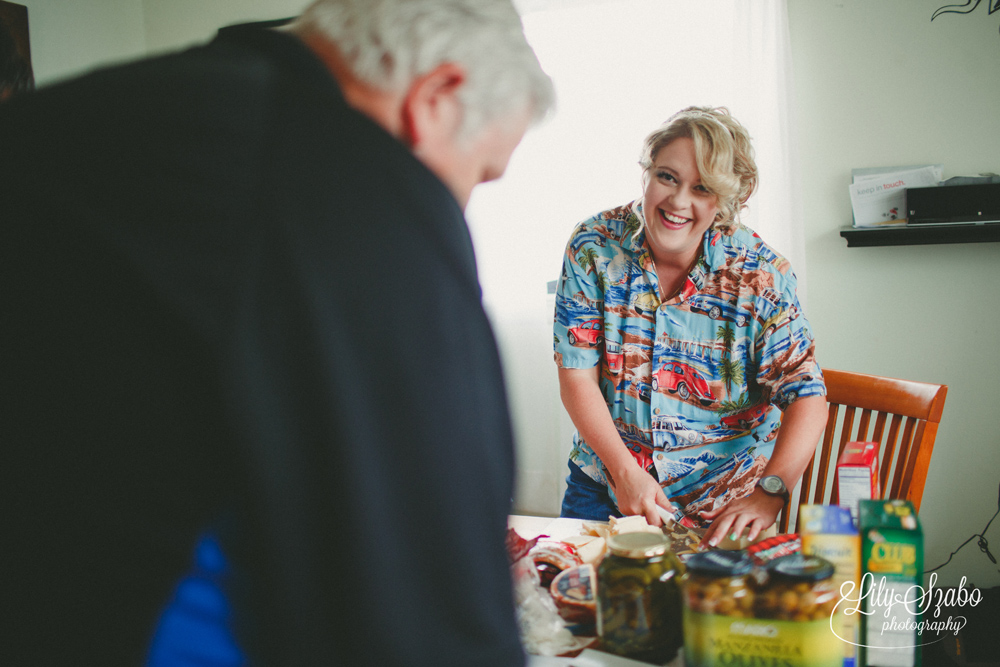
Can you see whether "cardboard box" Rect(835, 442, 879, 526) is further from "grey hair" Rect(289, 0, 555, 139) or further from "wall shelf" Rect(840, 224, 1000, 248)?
"wall shelf" Rect(840, 224, 1000, 248)

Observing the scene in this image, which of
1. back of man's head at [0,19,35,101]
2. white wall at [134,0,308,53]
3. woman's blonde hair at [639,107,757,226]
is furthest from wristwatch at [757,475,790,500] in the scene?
back of man's head at [0,19,35,101]

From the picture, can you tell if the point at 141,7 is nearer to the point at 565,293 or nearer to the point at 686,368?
the point at 565,293

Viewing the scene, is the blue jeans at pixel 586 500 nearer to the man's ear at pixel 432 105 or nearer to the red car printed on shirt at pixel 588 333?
the red car printed on shirt at pixel 588 333

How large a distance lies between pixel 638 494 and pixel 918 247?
179cm

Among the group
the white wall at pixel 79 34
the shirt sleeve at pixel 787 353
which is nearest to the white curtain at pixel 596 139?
the shirt sleeve at pixel 787 353

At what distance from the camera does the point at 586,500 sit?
1.55 meters

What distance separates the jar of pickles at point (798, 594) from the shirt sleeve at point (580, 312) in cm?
88

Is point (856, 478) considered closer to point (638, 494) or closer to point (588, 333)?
point (638, 494)

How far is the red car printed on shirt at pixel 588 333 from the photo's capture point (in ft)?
5.11

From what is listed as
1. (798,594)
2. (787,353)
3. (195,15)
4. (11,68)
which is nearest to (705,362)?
(787,353)

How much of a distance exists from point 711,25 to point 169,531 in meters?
2.80

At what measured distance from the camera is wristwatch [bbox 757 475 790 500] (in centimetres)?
118

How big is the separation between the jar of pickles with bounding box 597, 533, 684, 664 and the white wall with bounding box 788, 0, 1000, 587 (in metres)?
2.13

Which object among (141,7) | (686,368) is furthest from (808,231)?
(141,7)
